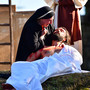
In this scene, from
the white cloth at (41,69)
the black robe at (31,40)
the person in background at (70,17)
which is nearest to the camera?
the white cloth at (41,69)

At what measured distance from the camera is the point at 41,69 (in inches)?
125

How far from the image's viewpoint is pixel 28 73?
9.89 feet

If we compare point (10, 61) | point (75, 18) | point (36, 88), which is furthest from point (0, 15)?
point (36, 88)

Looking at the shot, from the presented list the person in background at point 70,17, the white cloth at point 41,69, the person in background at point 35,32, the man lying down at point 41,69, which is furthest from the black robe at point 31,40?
the person in background at point 70,17

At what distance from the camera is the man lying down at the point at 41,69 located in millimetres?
2967

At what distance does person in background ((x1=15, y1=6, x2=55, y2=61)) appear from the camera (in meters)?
3.85

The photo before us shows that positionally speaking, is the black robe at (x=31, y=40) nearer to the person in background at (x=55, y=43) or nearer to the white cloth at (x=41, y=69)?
the person in background at (x=55, y=43)

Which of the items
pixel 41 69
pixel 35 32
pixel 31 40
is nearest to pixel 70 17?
pixel 35 32

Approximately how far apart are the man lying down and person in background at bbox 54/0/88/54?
1345 millimetres

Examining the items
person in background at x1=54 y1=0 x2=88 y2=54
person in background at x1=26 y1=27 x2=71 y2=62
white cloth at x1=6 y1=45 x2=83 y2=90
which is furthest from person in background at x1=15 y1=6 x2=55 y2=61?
person in background at x1=54 y1=0 x2=88 y2=54

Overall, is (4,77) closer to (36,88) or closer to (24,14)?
(36,88)

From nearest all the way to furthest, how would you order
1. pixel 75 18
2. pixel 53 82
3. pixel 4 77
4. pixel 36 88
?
pixel 36 88 → pixel 53 82 → pixel 4 77 → pixel 75 18

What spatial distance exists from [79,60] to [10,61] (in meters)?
2.69

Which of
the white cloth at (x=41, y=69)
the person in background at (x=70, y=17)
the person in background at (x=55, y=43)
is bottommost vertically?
the white cloth at (x=41, y=69)
